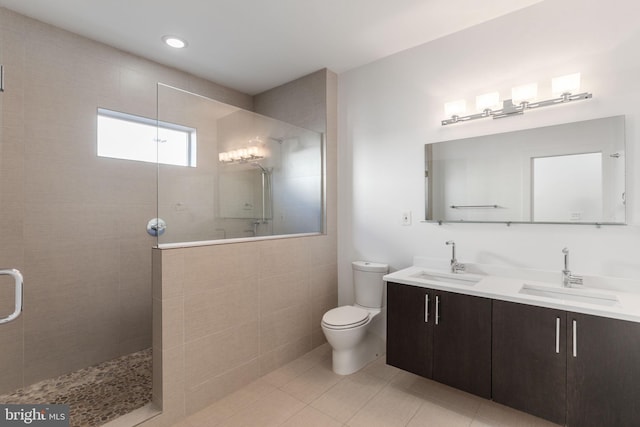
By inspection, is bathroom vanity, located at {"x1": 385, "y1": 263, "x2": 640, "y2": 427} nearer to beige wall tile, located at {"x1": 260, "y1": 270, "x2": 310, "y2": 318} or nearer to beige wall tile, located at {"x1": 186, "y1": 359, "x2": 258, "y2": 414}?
beige wall tile, located at {"x1": 260, "y1": 270, "x2": 310, "y2": 318}

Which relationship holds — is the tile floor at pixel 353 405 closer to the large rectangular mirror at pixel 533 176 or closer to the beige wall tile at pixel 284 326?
the beige wall tile at pixel 284 326

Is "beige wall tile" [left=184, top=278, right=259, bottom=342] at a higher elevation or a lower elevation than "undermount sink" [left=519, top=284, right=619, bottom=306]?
lower

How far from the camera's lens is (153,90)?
2.81m

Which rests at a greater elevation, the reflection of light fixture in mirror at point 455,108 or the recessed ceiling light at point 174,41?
the recessed ceiling light at point 174,41

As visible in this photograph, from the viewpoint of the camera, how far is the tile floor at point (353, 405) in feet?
6.07

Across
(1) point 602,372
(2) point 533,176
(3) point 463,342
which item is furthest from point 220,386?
(2) point 533,176

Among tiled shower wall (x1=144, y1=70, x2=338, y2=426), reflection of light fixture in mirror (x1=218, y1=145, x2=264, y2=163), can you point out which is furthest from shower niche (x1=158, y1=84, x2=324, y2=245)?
tiled shower wall (x1=144, y1=70, x2=338, y2=426)

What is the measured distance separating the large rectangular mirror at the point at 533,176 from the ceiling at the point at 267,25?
91cm

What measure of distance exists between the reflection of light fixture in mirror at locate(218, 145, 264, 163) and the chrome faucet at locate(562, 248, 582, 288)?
2313 mm

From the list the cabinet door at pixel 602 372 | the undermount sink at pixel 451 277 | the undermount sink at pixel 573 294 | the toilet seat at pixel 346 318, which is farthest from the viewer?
the toilet seat at pixel 346 318

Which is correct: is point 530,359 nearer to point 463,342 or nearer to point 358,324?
point 463,342

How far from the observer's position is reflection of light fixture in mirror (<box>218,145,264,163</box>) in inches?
92.6

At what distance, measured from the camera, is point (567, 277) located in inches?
75.9

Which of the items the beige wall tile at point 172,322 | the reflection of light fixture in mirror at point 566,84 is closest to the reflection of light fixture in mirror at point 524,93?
the reflection of light fixture in mirror at point 566,84
